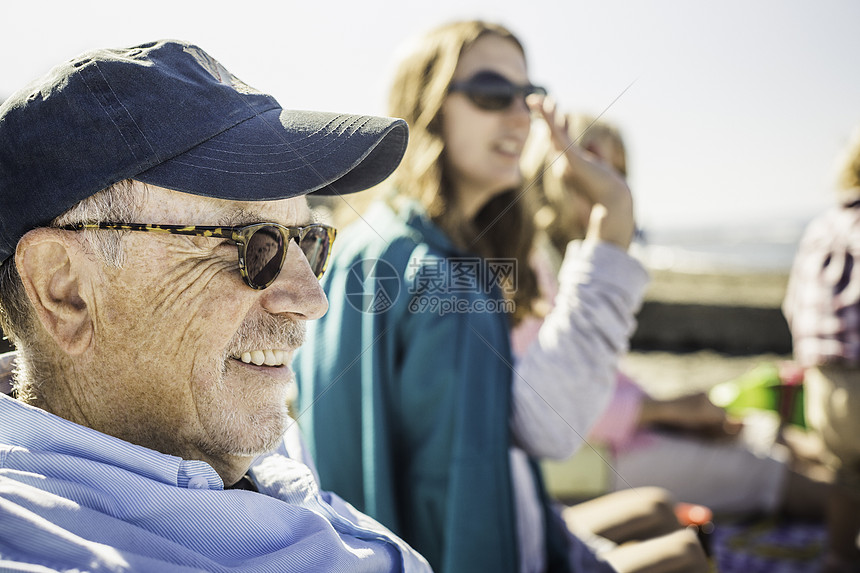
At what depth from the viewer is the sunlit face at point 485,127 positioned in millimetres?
2332

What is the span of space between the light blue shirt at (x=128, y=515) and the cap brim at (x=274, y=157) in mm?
429

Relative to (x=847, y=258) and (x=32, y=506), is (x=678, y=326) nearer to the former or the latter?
(x=847, y=258)

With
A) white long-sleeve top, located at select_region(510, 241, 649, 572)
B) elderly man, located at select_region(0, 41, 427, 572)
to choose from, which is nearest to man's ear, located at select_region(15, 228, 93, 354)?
elderly man, located at select_region(0, 41, 427, 572)

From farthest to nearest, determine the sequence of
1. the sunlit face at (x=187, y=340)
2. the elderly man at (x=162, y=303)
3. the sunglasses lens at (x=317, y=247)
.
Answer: the sunglasses lens at (x=317, y=247)
the sunlit face at (x=187, y=340)
the elderly man at (x=162, y=303)

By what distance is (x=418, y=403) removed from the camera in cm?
195

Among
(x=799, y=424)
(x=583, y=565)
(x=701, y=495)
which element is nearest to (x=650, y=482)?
(x=701, y=495)

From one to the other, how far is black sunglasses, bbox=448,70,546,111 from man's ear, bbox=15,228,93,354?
5.12 feet

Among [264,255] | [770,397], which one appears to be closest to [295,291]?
[264,255]

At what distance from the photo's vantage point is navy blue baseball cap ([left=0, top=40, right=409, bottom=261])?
3.31 ft

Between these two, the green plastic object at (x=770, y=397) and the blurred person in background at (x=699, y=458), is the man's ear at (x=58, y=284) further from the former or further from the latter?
the green plastic object at (x=770, y=397)

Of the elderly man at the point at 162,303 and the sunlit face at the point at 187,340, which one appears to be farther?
the sunlit face at the point at 187,340

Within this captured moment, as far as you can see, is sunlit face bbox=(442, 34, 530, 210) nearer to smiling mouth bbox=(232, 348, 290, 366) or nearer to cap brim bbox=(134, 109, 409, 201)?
cap brim bbox=(134, 109, 409, 201)

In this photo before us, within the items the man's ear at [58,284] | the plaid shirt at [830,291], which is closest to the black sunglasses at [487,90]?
the man's ear at [58,284]

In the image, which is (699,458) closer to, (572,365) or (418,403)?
(572,365)
